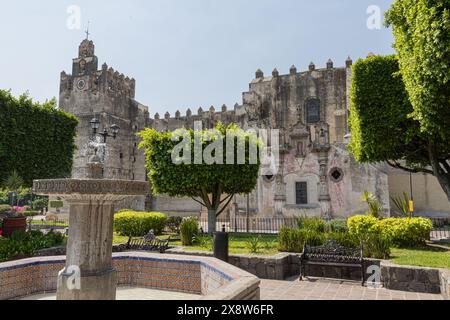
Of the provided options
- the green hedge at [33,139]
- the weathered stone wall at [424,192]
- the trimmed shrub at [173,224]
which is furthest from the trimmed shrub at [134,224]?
the weathered stone wall at [424,192]

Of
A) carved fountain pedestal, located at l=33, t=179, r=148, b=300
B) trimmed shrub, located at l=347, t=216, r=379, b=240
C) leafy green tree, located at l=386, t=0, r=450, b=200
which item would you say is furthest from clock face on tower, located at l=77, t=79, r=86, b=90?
carved fountain pedestal, located at l=33, t=179, r=148, b=300

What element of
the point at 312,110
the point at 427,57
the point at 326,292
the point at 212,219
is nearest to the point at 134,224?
the point at 212,219

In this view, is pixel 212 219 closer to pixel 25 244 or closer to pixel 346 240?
pixel 346 240

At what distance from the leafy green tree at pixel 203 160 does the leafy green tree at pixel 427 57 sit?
28.9 feet

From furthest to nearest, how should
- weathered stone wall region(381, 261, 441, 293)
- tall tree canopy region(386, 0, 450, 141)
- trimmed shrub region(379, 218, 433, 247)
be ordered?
trimmed shrub region(379, 218, 433, 247) < weathered stone wall region(381, 261, 441, 293) < tall tree canopy region(386, 0, 450, 141)

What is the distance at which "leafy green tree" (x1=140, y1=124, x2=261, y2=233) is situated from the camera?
16141 millimetres

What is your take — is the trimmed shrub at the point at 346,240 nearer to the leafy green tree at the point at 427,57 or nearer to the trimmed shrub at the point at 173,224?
the leafy green tree at the point at 427,57

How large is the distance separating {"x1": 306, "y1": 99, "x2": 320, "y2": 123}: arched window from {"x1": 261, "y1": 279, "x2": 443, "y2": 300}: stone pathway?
2469cm

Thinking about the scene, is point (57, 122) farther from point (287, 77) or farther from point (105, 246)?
point (287, 77)

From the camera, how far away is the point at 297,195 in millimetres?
24203

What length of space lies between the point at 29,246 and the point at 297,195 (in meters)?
18.3

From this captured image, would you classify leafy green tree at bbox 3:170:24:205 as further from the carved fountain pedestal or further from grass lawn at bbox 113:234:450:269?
the carved fountain pedestal

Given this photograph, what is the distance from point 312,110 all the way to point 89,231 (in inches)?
1154
